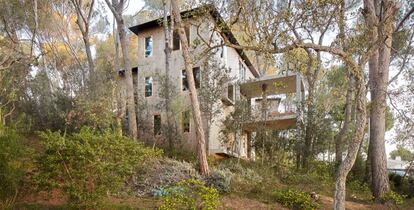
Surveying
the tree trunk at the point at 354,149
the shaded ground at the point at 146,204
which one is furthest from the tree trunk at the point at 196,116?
the tree trunk at the point at 354,149

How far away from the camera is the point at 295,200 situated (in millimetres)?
9492

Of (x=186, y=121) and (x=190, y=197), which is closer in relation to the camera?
(x=190, y=197)

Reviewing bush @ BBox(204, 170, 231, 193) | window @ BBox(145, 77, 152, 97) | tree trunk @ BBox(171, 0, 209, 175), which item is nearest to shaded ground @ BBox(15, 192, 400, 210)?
bush @ BBox(204, 170, 231, 193)

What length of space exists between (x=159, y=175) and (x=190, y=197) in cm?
366

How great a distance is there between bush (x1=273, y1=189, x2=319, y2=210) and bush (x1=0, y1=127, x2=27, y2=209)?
20.8ft

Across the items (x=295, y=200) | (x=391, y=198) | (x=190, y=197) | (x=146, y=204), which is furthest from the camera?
(x=391, y=198)

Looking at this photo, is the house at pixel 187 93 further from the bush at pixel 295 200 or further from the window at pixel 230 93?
the bush at pixel 295 200

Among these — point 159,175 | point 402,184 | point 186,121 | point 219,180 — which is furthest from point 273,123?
point 159,175

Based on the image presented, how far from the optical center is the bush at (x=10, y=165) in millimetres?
6941

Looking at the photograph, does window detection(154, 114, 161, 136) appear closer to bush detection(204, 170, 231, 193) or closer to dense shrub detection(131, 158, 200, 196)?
dense shrub detection(131, 158, 200, 196)

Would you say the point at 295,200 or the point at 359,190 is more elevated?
the point at 295,200

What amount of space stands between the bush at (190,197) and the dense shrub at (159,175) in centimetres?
241

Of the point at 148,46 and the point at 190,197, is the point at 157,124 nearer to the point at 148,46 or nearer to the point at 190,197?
the point at 148,46

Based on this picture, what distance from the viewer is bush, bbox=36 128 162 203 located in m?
6.83
